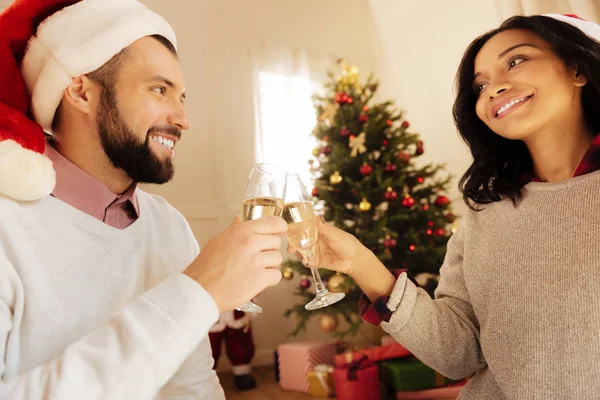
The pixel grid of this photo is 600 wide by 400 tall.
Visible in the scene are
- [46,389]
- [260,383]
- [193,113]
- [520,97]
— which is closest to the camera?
[46,389]

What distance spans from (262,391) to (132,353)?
2.66 metres

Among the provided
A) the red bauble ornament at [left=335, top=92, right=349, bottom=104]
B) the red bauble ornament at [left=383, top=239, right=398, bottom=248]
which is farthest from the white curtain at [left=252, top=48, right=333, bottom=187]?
the red bauble ornament at [left=383, top=239, right=398, bottom=248]

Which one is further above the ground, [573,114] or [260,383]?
[573,114]

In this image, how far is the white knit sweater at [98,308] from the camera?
2.24 ft

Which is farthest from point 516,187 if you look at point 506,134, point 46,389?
point 46,389

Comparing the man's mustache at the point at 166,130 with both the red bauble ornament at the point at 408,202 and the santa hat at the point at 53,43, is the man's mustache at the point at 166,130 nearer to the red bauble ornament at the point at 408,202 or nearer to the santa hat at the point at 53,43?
the santa hat at the point at 53,43

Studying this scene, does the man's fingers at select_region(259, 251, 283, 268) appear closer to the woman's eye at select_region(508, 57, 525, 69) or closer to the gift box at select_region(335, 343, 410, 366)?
the woman's eye at select_region(508, 57, 525, 69)

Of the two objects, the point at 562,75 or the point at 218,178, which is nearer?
the point at 562,75

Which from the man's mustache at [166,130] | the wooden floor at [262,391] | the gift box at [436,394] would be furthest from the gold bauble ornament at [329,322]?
the man's mustache at [166,130]

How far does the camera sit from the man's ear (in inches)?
47.4

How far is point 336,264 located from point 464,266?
34 cm

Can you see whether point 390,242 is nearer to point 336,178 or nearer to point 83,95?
point 336,178

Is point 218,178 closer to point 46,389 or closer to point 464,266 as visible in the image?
point 464,266

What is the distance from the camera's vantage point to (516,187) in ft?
3.91
